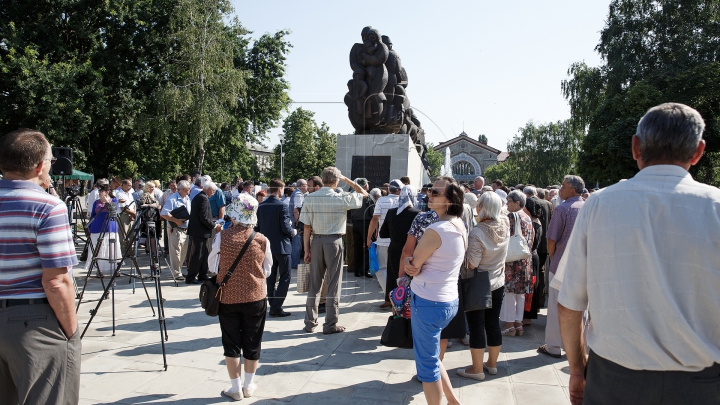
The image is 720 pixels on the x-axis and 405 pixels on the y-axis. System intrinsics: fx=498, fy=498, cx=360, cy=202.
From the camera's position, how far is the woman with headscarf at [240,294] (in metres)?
4.08

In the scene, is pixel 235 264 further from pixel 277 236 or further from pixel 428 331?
pixel 277 236

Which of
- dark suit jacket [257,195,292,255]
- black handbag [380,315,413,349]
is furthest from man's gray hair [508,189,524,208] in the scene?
dark suit jacket [257,195,292,255]

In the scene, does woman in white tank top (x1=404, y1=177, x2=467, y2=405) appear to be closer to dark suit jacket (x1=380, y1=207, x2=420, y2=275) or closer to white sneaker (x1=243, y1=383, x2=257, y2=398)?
white sneaker (x1=243, y1=383, x2=257, y2=398)

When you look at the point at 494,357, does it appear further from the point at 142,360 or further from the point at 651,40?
the point at 651,40

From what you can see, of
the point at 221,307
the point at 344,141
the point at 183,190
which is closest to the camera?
the point at 221,307

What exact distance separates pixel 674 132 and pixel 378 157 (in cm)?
1073

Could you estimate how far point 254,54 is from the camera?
3022cm

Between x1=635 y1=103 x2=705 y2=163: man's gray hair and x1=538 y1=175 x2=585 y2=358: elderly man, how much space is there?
3559 millimetres

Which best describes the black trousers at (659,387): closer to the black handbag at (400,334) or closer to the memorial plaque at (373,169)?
the black handbag at (400,334)

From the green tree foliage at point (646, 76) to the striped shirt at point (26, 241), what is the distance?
26984mm

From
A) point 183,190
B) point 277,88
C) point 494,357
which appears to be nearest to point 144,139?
point 277,88

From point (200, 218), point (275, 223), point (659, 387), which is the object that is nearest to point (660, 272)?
point (659, 387)

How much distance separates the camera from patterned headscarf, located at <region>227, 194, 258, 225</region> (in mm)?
4117

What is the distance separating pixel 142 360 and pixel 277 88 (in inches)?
1056
